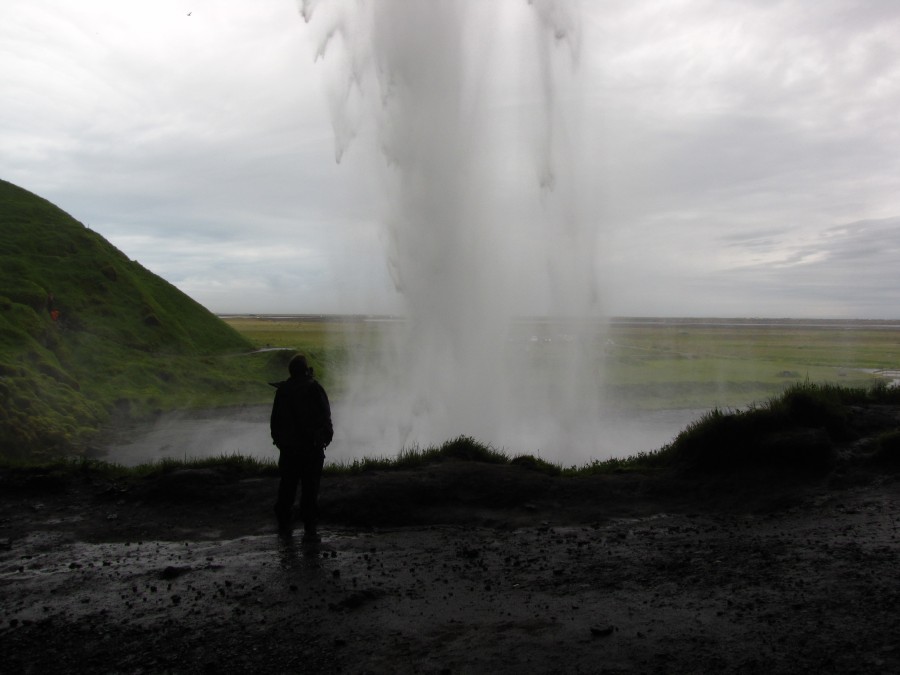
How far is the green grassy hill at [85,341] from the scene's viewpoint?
73.4 feet

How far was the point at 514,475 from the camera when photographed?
33.3 ft

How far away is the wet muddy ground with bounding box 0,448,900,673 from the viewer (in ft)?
15.9

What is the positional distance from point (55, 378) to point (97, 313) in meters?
8.99

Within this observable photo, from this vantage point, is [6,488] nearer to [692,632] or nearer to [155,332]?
[692,632]

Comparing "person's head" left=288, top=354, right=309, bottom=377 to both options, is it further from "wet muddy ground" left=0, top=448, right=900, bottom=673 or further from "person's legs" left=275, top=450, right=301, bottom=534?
"wet muddy ground" left=0, top=448, right=900, bottom=673

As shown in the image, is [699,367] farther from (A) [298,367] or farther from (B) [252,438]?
(A) [298,367]

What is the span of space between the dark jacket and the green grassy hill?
564 inches

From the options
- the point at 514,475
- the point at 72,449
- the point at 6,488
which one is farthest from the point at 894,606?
the point at 72,449

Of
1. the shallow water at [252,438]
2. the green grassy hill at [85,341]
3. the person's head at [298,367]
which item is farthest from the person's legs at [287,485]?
the green grassy hill at [85,341]

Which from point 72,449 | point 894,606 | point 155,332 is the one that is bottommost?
point 72,449

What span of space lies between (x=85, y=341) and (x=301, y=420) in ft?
89.3

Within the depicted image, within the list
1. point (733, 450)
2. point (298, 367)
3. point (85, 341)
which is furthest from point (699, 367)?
point (298, 367)

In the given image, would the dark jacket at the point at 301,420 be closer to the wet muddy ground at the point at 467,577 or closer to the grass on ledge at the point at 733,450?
the wet muddy ground at the point at 467,577

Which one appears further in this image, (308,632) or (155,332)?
(155,332)
